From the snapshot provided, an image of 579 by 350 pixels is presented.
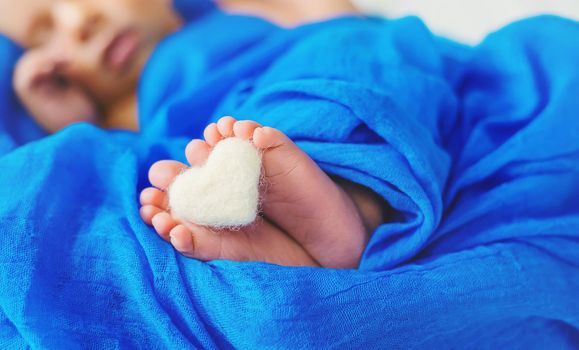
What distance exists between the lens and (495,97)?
2.32 feet

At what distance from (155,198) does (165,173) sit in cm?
4

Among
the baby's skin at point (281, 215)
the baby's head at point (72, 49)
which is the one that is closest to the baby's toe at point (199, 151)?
the baby's skin at point (281, 215)

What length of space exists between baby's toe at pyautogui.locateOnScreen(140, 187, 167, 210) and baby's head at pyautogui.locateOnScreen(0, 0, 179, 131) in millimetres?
458

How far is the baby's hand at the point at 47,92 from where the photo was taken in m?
0.87

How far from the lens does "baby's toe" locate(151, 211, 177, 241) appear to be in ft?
1.64

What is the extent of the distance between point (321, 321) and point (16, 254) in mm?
284

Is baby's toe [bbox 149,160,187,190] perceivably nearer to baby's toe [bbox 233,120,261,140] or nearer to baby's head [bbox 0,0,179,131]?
baby's toe [bbox 233,120,261,140]

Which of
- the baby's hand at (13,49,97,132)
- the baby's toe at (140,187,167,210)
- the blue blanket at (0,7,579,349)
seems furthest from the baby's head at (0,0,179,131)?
the baby's toe at (140,187,167,210)

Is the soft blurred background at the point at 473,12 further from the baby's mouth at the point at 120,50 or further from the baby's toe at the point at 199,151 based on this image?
the baby's toe at the point at 199,151

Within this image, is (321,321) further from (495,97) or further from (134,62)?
(134,62)

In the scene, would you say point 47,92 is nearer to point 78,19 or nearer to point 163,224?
point 78,19

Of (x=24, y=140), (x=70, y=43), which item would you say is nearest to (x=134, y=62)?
(x=70, y=43)

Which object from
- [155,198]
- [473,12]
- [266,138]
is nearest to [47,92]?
[155,198]

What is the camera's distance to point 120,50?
920mm
